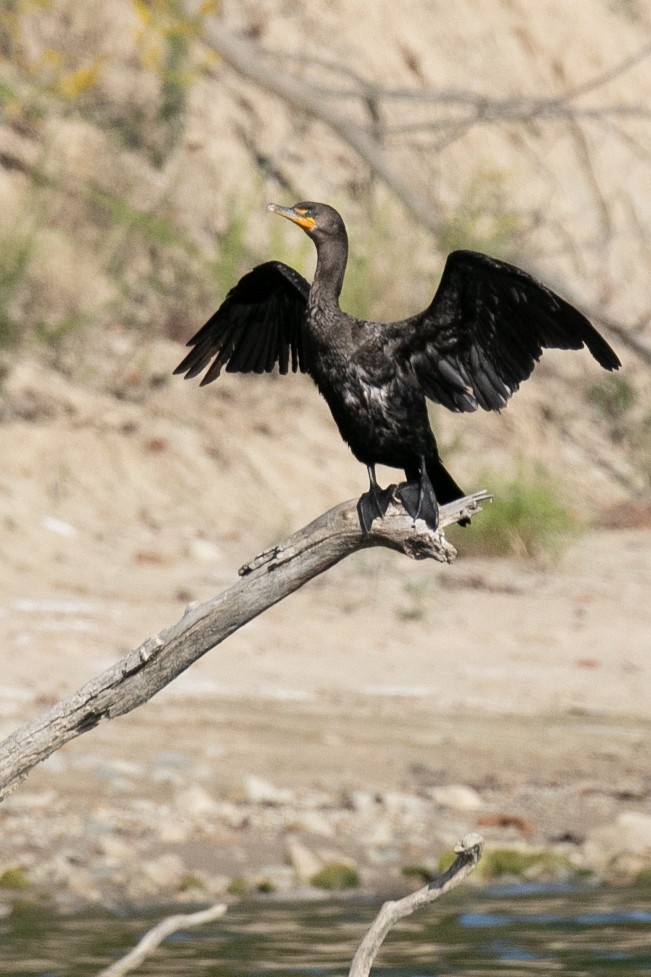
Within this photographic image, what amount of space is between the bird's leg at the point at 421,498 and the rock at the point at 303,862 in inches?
101

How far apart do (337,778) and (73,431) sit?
4.56m

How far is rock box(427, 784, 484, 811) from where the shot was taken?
24.1 ft

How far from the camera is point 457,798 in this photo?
7.38 metres

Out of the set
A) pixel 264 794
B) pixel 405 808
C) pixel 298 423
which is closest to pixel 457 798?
pixel 405 808

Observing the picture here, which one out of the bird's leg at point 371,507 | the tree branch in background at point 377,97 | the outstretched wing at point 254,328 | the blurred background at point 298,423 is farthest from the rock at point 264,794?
the tree branch in background at point 377,97

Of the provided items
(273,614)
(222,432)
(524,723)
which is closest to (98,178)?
(222,432)

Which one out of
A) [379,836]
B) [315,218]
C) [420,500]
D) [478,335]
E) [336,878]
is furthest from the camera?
[379,836]

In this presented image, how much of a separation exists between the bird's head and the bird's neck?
4 cm

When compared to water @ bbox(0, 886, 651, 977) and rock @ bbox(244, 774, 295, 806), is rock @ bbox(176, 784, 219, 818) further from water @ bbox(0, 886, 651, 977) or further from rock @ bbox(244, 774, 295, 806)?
water @ bbox(0, 886, 651, 977)

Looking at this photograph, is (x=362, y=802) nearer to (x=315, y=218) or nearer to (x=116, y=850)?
(x=116, y=850)

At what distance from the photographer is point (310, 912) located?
6.38m

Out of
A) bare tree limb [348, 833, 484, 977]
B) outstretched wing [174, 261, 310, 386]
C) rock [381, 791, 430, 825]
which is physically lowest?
bare tree limb [348, 833, 484, 977]

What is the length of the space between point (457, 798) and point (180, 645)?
377 cm

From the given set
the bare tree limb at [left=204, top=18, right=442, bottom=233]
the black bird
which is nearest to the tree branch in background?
the bare tree limb at [left=204, top=18, right=442, bottom=233]
